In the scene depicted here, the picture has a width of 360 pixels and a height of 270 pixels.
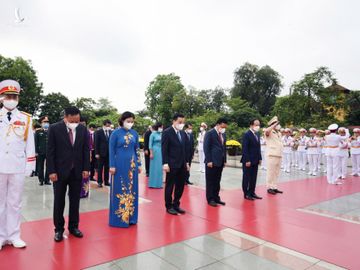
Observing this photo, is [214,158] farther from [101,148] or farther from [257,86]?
[257,86]

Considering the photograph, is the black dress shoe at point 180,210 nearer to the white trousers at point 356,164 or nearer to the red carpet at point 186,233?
the red carpet at point 186,233

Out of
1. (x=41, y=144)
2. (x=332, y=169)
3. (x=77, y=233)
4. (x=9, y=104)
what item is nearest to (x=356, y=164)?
(x=332, y=169)

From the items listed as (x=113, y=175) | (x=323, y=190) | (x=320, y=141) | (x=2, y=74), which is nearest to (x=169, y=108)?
(x=2, y=74)

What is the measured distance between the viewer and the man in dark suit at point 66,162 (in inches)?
149

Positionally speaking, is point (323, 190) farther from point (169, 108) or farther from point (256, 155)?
point (169, 108)

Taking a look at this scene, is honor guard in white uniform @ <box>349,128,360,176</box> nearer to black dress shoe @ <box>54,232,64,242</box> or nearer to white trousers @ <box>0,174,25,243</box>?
black dress shoe @ <box>54,232,64,242</box>

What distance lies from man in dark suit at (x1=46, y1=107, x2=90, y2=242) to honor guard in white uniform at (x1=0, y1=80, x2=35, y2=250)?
344mm

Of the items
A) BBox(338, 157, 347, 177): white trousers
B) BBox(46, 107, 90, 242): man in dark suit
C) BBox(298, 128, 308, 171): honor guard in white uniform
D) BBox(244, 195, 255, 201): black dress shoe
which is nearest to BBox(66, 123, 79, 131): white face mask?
BBox(46, 107, 90, 242): man in dark suit

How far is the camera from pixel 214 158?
18.8ft

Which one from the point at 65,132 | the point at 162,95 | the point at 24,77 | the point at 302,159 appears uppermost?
the point at 24,77

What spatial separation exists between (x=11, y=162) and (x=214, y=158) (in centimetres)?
355

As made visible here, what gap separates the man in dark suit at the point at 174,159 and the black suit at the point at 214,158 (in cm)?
73

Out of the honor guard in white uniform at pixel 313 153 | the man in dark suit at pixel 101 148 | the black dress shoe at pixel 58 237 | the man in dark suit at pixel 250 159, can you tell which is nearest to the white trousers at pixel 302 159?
the honor guard in white uniform at pixel 313 153

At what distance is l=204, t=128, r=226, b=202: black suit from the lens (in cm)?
575
